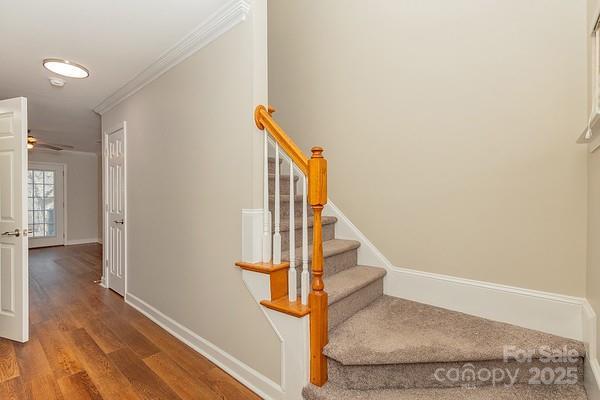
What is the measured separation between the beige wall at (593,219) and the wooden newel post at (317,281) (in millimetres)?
1279

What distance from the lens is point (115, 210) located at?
3688mm

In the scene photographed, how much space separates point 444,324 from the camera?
1.76 metres

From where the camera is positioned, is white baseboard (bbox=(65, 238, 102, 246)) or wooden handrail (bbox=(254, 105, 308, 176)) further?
white baseboard (bbox=(65, 238, 102, 246))

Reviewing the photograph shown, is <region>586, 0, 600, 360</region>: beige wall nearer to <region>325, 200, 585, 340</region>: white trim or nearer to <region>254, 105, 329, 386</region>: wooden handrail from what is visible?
<region>325, 200, 585, 340</region>: white trim

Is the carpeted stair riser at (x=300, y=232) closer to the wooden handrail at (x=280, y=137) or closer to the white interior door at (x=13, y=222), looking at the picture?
the wooden handrail at (x=280, y=137)

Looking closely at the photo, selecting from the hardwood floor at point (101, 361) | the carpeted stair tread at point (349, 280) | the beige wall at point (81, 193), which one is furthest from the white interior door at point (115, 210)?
the beige wall at point (81, 193)

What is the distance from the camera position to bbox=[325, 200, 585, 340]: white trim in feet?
5.31

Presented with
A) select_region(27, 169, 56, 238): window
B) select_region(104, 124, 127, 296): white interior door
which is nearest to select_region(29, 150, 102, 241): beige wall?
select_region(27, 169, 56, 238): window

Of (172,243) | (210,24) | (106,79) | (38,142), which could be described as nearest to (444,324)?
(172,243)

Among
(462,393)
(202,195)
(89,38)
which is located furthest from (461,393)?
(89,38)

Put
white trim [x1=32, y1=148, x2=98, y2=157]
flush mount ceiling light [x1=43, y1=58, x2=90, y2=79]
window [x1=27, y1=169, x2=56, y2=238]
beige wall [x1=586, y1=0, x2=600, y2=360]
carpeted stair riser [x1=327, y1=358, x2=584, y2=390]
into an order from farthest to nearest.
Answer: white trim [x1=32, y1=148, x2=98, y2=157]
window [x1=27, y1=169, x2=56, y2=238]
flush mount ceiling light [x1=43, y1=58, x2=90, y2=79]
carpeted stair riser [x1=327, y1=358, x2=584, y2=390]
beige wall [x1=586, y1=0, x2=600, y2=360]

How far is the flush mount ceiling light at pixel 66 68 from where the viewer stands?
262 centimetres

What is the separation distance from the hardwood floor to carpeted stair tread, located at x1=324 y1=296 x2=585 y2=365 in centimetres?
Answer: 75

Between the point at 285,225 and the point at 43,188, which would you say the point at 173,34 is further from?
the point at 43,188
